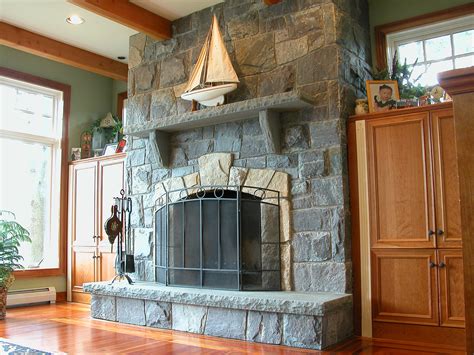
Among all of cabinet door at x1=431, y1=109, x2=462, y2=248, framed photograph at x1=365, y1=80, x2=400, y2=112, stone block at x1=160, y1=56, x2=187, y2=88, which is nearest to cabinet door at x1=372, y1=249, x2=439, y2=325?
A: cabinet door at x1=431, y1=109, x2=462, y2=248

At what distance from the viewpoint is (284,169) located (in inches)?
148

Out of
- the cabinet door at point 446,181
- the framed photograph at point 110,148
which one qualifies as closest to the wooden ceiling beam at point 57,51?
Answer: the framed photograph at point 110,148

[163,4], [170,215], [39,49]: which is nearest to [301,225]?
[170,215]

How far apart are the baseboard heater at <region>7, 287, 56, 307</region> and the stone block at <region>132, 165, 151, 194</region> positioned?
178cm

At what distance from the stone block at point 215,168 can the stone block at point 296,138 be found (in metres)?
0.53

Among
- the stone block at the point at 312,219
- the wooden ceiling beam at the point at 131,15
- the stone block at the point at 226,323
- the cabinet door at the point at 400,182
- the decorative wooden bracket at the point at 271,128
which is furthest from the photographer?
the wooden ceiling beam at the point at 131,15

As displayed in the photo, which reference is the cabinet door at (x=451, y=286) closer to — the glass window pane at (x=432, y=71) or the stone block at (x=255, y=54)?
the glass window pane at (x=432, y=71)

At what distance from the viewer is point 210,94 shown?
401 centimetres

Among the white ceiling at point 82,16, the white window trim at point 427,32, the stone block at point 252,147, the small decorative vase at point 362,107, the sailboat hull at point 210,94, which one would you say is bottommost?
the stone block at point 252,147

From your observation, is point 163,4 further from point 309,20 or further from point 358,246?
point 358,246

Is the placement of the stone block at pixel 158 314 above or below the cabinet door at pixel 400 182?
below

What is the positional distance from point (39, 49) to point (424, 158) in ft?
12.8

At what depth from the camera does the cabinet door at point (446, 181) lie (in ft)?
10.5

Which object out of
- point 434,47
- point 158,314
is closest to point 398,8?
point 434,47
